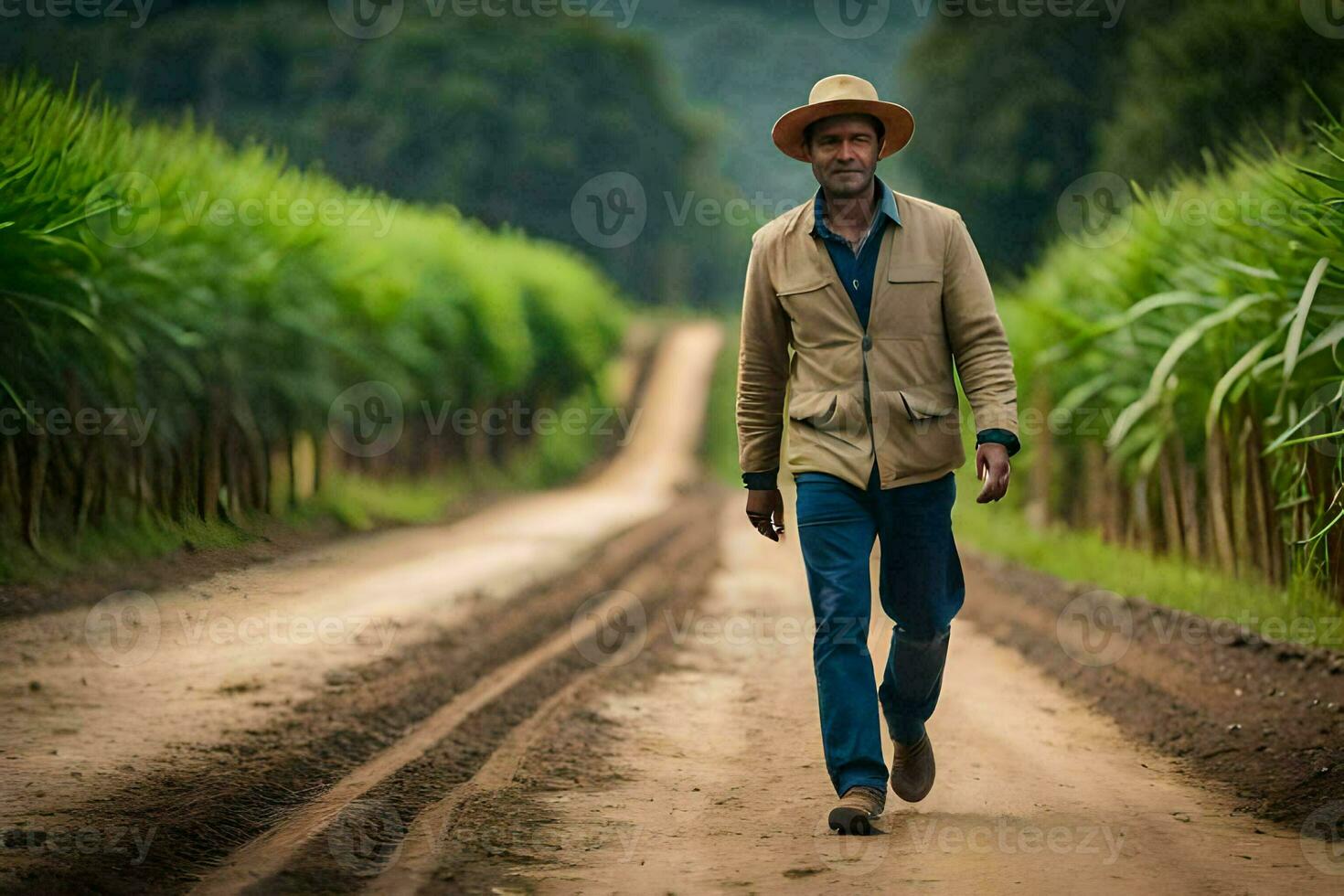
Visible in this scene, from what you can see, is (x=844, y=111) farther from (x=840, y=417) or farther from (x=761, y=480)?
(x=761, y=480)

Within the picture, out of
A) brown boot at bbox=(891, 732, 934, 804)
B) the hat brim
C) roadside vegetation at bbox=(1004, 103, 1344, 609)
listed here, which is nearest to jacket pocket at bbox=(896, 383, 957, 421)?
the hat brim

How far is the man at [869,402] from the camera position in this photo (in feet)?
15.1

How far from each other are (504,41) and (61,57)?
4541 cm

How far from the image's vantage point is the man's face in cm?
470

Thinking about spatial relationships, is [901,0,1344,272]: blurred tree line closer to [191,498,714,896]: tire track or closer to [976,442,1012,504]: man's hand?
[191,498,714,896]: tire track

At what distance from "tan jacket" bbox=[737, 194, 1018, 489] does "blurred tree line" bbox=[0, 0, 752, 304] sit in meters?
35.5

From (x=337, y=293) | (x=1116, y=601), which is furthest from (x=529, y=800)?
(x=337, y=293)

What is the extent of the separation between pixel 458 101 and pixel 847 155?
4425cm

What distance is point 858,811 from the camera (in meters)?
4.39

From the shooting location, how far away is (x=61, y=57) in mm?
7371

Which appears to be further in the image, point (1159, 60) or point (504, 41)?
point (504, 41)

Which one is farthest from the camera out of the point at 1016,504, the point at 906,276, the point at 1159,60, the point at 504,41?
the point at 504,41

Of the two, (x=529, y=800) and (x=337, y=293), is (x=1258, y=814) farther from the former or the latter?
(x=337, y=293)

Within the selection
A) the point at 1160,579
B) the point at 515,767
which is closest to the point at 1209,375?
the point at 1160,579
